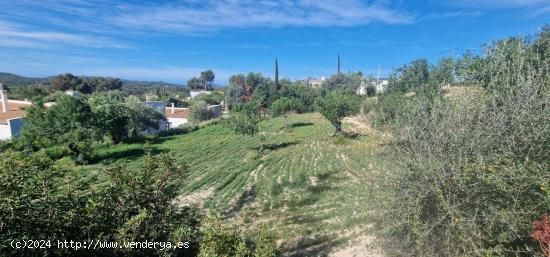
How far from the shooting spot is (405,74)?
182 feet

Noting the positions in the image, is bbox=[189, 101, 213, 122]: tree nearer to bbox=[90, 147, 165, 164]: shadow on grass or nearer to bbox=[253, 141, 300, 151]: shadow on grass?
bbox=[90, 147, 165, 164]: shadow on grass

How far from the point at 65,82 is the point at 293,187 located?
3669 inches

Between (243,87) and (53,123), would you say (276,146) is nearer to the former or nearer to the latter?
(53,123)

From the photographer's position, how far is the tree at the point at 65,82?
85.1m

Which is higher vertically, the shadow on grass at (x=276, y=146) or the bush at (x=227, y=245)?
the bush at (x=227, y=245)

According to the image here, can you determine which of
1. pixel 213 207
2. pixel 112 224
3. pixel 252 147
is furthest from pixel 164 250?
pixel 252 147

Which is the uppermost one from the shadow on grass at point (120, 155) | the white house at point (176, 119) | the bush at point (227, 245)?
the bush at point (227, 245)

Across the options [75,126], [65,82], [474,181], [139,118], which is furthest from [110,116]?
[65,82]

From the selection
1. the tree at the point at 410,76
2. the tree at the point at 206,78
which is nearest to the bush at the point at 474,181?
the tree at the point at 410,76

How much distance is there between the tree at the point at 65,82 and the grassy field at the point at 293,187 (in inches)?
2838

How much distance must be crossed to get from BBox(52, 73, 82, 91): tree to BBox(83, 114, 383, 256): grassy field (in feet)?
237

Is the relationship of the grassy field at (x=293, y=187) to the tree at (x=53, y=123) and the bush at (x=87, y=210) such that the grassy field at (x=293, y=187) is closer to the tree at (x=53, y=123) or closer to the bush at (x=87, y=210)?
the bush at (x=87, y=210)

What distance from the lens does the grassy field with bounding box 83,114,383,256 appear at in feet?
30.6

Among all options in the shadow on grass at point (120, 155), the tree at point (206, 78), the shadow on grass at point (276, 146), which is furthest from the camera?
the tree at point (206, 78)
